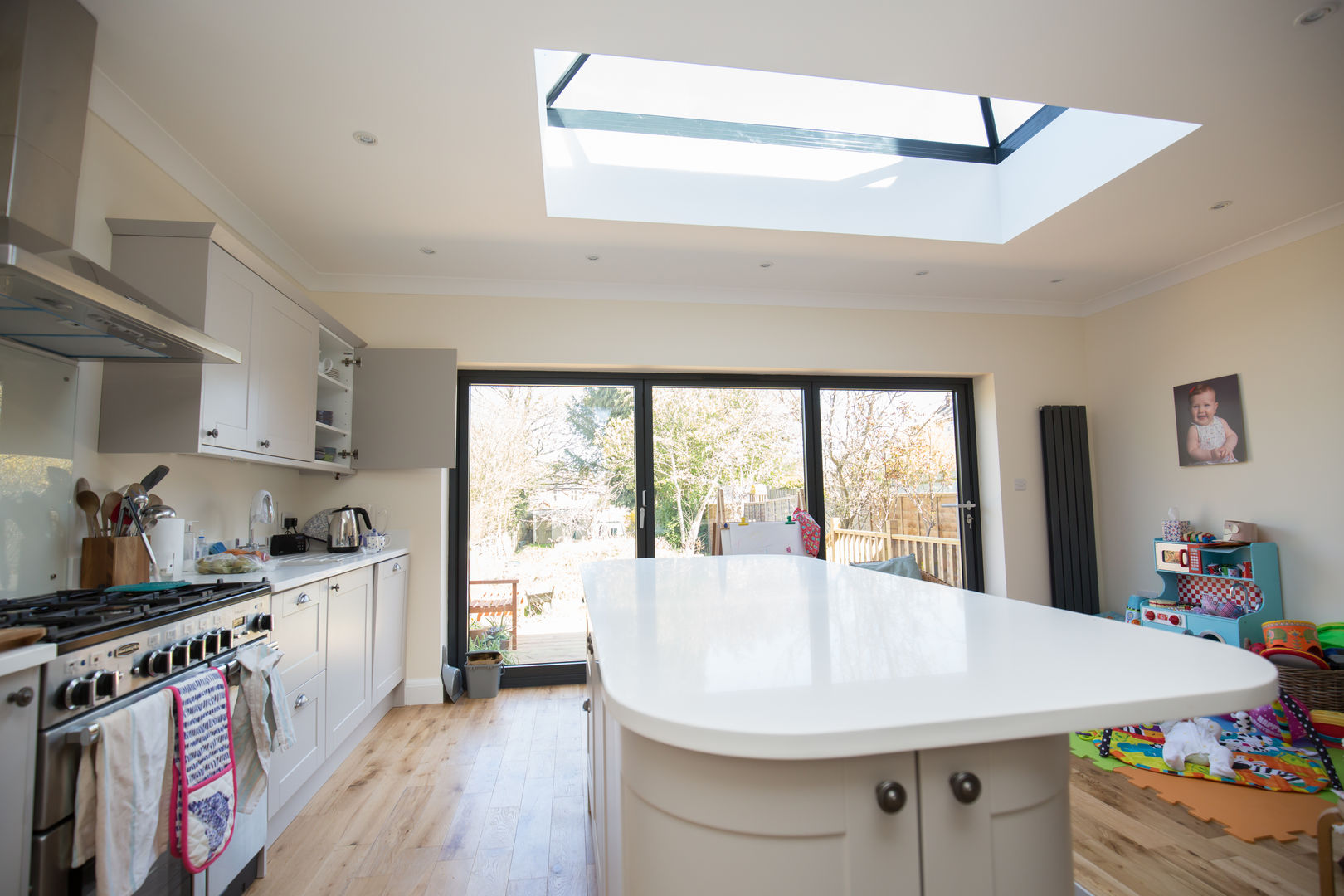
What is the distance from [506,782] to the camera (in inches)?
103

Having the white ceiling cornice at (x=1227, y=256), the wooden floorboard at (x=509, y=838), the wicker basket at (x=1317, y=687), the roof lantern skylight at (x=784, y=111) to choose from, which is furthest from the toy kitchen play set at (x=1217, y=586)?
the roof lantern skylight at (x=784, y=111)

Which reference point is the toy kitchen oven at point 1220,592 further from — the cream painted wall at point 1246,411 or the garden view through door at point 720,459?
the garden view through door at point 720,459

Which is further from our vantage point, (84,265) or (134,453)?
(134,453)

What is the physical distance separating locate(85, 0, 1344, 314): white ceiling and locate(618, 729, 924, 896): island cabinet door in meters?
1.99

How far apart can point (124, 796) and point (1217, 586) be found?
486 cm

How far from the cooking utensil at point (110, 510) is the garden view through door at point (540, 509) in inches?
79.9

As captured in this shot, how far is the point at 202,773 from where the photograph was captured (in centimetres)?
148

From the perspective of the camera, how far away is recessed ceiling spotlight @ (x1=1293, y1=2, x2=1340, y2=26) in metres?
1.90

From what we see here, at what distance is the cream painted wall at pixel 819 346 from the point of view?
3.93m

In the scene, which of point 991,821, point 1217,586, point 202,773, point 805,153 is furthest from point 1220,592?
point 202,773

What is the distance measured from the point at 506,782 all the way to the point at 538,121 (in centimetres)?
263

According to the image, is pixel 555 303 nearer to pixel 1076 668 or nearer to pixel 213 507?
pixel 213 507

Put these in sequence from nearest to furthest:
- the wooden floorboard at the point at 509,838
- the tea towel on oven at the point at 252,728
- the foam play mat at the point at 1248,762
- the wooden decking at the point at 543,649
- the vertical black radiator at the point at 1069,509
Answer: the tea towel on oven at the point at 252,728, the wooden floorboard at the point at 509,838, the foam play mat at the point at 1248,762, the wooden decking at the point at 543,649, the vertical black radiator at the point at 1069,509

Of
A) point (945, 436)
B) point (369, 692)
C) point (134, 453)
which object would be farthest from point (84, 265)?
point (945, 436)
